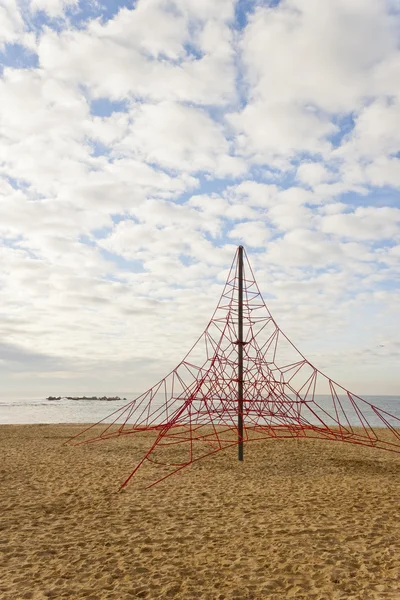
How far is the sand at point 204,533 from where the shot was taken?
5363 millimetres

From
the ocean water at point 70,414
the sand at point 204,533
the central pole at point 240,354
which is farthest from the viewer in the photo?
the ocean water at point 70,414

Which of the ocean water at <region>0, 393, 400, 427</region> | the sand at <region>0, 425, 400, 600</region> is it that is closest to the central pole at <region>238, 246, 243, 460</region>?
the sand at <region>0, 425, 400, 600</region>

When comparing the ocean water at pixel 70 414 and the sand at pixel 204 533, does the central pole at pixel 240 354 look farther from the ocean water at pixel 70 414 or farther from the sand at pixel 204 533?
the ocean water at pixel 70 414

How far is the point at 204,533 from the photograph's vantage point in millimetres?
7113

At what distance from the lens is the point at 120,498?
930 centimetres

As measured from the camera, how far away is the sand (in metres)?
5.36

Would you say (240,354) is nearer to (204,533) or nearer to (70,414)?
(204,533)

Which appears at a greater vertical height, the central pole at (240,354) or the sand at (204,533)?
the central pole at (240,354)

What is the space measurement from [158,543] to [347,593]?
9.24 feet

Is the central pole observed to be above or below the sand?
above

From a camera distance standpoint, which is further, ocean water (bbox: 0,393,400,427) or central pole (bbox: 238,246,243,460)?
ocean water (bbox: 0,393,400,427)

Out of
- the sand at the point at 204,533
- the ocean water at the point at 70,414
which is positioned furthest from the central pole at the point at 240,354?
the ocean water at the point at 70,414

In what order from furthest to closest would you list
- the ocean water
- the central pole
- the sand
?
Result: the ocean water
the central pole
the sand

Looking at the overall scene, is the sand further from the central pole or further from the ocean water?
the ocean water
